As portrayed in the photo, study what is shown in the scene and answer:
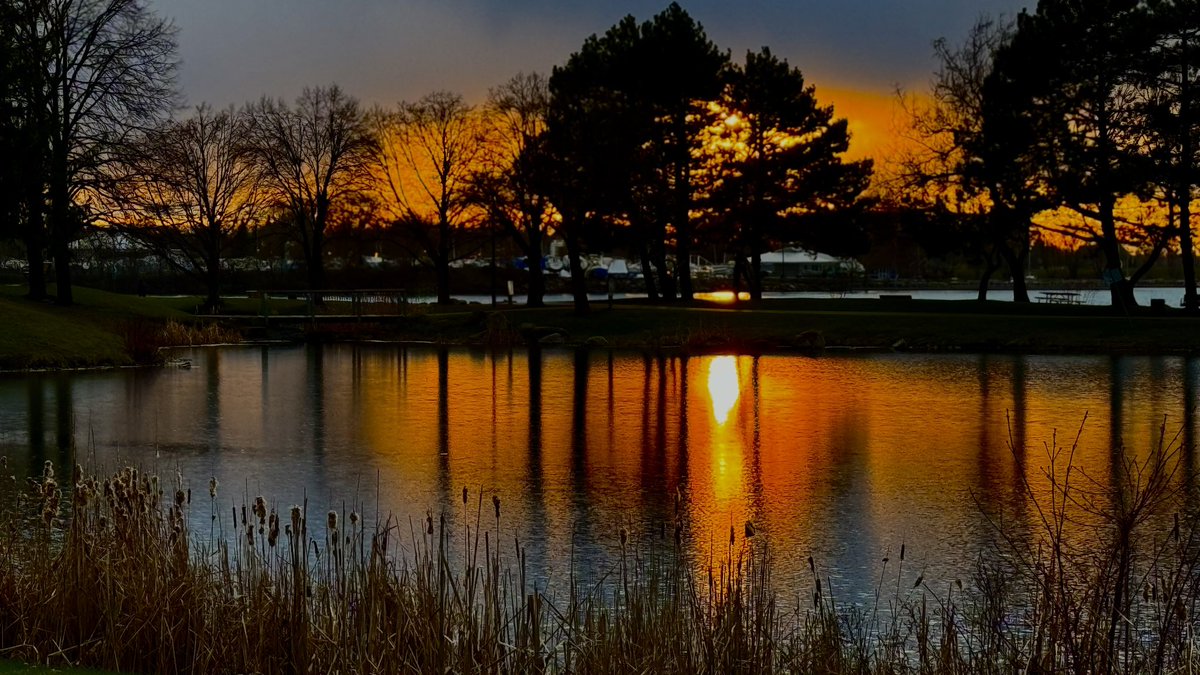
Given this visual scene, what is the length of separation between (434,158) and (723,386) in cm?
4565

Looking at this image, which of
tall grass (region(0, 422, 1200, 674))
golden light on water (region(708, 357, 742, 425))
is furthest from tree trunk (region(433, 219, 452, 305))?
tall grass (region(0, 422, 1200, 674))

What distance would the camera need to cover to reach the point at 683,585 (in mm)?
9539

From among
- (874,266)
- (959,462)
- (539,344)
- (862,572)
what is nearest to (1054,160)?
(539,344)

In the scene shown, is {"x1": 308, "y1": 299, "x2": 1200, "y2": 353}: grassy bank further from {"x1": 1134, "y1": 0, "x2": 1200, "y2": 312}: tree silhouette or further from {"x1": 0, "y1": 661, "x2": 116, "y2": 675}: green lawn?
{"x1": 0, "y1": 661, "x2": 116, "y2": 675}: green lawn

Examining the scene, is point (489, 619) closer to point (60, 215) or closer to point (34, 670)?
point (34, 670)

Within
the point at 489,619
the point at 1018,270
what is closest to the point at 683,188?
the point at 1018,270

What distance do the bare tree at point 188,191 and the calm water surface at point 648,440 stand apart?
12132 mm

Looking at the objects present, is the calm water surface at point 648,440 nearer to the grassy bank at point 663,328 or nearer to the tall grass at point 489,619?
the tall grass at point 489,619

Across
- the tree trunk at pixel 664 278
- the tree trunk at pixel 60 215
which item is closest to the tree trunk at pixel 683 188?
the tree trunk at pixel 664 278

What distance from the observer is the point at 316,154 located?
68938 mm

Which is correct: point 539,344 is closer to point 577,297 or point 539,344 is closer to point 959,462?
point 577,297

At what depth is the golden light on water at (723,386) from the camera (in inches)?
922

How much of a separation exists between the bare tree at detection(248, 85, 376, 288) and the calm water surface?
35049 millimetres

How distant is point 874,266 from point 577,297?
12903cm
